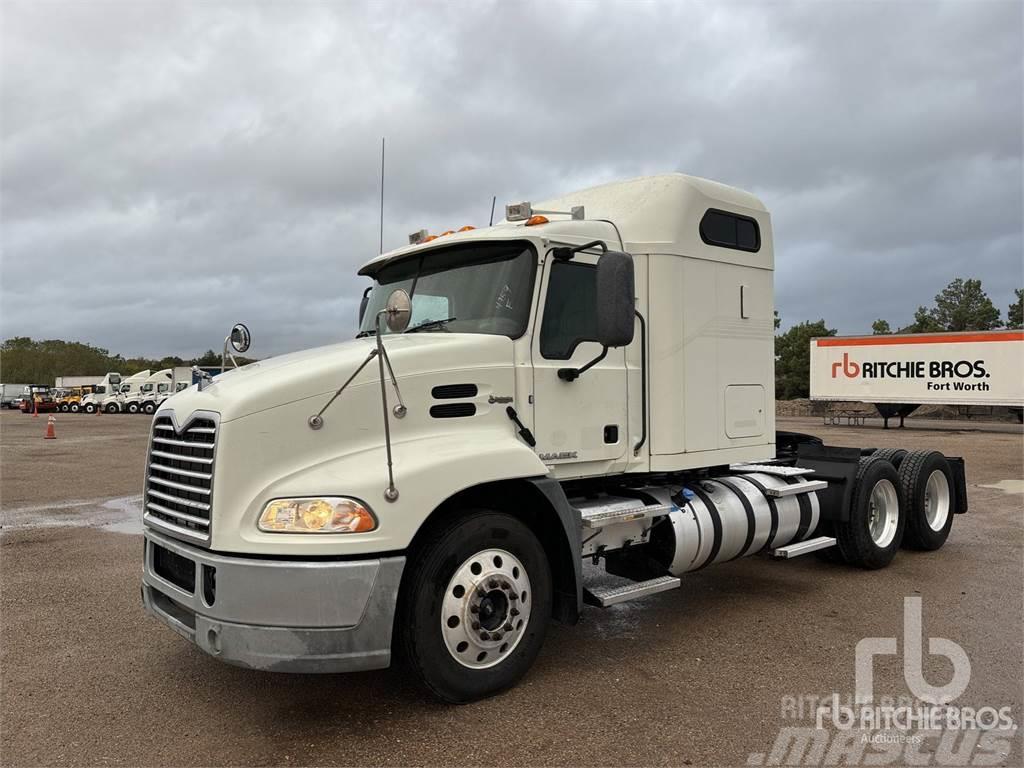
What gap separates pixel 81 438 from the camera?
26094 mm

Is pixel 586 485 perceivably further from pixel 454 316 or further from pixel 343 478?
pixel 343 478

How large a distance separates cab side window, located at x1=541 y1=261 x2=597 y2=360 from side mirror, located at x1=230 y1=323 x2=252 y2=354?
185cm

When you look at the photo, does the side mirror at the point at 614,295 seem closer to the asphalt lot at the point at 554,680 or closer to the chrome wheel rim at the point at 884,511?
the asphalt lot at the point at 554,680

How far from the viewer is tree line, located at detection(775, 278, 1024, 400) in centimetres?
6469

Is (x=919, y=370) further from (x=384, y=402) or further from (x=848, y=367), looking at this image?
(x=384, y=402)

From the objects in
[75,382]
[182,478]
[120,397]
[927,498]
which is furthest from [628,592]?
[75,382]

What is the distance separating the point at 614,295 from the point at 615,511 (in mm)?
1484

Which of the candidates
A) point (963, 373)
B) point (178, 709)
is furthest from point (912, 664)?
point (963, 373)

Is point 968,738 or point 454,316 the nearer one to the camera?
point 968,738

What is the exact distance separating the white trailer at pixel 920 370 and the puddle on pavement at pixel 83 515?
1044 inches

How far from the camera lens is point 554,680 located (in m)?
4.54

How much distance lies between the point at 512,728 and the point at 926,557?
19.0 ft

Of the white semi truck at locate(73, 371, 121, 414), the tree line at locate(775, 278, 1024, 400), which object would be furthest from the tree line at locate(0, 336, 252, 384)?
the tree line at locate(775, 278, 1024, 400)

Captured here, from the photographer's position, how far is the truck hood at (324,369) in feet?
12.9
